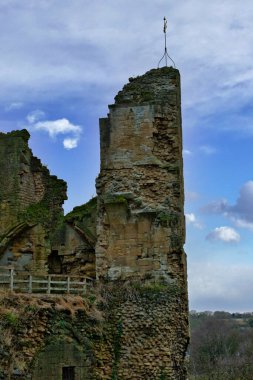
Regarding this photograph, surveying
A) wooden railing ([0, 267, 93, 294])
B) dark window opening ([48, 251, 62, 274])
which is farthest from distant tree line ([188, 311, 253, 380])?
wooden railing ([0, 267, 93, 294])

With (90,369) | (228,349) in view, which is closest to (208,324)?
(228,349)

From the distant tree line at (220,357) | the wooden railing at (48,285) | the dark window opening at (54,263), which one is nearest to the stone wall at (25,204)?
the dark window opening at (54,263)

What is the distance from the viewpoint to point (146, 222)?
2205 centimetres

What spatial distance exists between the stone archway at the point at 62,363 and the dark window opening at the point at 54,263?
7442mm

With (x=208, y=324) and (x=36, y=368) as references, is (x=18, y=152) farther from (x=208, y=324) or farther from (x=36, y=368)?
(x=208, y=324)

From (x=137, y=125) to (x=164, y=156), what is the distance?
1.47m

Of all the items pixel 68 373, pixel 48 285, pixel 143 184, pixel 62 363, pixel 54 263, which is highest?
pixel 143 184

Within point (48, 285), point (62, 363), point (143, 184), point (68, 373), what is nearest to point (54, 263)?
point (143, 184)

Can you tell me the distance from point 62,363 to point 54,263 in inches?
322

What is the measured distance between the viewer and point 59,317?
18500 millimetres

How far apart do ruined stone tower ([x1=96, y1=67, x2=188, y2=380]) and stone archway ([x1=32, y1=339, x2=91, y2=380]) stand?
186cm

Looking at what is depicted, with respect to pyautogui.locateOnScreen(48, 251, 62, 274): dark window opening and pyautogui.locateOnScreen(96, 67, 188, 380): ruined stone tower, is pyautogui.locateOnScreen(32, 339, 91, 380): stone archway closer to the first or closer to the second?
pyautogui.locateOnScreen(96, 67, 188, 380): ruined stone tower

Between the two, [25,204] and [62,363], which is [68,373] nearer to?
[62,363]

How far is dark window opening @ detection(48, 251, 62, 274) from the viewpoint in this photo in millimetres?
25859
